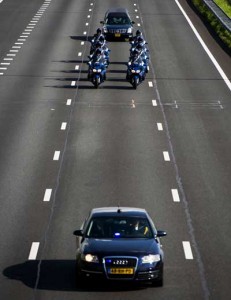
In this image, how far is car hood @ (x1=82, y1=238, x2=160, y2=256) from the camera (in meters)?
21.1

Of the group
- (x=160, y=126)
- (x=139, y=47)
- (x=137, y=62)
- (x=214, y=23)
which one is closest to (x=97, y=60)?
(x=137, y=62)

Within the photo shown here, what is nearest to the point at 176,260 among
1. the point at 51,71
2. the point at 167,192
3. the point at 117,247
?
the point at 117,247

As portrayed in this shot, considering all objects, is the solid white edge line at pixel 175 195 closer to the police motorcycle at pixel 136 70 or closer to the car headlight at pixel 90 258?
the car headlight at pixel 90 258

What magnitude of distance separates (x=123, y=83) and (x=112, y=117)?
8143 mm

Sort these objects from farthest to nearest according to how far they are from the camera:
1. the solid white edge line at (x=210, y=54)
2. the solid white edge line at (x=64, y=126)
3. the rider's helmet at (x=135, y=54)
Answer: the solid white edge line at (x=210, y=54) < the rider's helmet at (x=135, y=54) < the solid white edge line at (x=64, y=126)

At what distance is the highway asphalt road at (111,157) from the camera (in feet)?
75.3

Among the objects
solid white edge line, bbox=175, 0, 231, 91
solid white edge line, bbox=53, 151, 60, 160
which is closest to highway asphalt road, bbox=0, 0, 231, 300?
solid white edge line, bbox=53, 151, 60, 160

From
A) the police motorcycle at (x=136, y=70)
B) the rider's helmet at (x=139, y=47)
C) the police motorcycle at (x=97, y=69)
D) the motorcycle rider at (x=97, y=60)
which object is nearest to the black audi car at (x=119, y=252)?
the police motorcycle at (x=136, y=70)

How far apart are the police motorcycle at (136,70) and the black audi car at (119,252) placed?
2638 cm

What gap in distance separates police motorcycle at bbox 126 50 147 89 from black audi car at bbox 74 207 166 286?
26380mm

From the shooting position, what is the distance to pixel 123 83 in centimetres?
5019

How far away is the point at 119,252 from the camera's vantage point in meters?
21.0

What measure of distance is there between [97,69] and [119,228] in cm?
2689

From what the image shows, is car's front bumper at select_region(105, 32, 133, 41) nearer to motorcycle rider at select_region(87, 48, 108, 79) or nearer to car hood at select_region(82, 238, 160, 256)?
motorcycle rider at select_region(87, 48, 108, 79)
